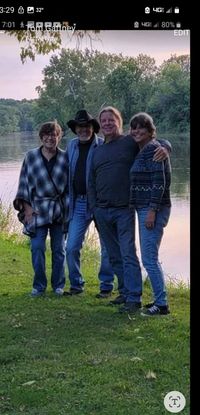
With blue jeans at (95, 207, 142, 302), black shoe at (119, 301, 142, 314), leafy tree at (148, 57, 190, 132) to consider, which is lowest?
black shoe at (119, 301, 142, 314)

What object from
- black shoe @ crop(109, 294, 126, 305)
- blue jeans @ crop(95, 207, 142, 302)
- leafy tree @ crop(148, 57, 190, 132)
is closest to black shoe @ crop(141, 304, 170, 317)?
blue jeans @ crop(95, 207, 142, 302)

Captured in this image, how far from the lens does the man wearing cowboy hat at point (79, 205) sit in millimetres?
3402

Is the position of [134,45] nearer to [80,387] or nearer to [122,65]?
[122,65]

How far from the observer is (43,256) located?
3.52m

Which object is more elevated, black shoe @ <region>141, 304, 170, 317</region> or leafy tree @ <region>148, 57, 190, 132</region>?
leafy tree @ <region>148, 57, 190, 132</region>

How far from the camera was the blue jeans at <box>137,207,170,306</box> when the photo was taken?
9.13ft

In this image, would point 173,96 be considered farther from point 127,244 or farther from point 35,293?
point 35,293

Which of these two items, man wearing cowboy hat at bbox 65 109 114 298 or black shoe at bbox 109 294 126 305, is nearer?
black shoe at bbox 109 294 126 305

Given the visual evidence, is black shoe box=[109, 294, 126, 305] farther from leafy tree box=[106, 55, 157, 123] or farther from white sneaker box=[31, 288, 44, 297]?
leafy tree box=[106, 55, 157, 123]

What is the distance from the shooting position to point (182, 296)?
3.08 m

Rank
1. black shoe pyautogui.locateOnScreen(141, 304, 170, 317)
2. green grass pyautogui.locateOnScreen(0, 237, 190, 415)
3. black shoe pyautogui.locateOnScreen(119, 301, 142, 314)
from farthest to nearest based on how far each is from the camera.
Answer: black shoe pyautogui.locateOnScreen(119, 301, 142, 314) → black shoe pyautogui.locateOnScreen(141, 304, 170, 317) → green grass pyautogui.locateOnScreen(0, 237, 190, 415)

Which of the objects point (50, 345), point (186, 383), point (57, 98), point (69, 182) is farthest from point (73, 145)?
point (186, 383)

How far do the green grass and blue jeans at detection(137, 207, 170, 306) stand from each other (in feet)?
0.32

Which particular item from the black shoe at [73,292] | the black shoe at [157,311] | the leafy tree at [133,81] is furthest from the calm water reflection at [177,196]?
the black shoe at [73,292]
